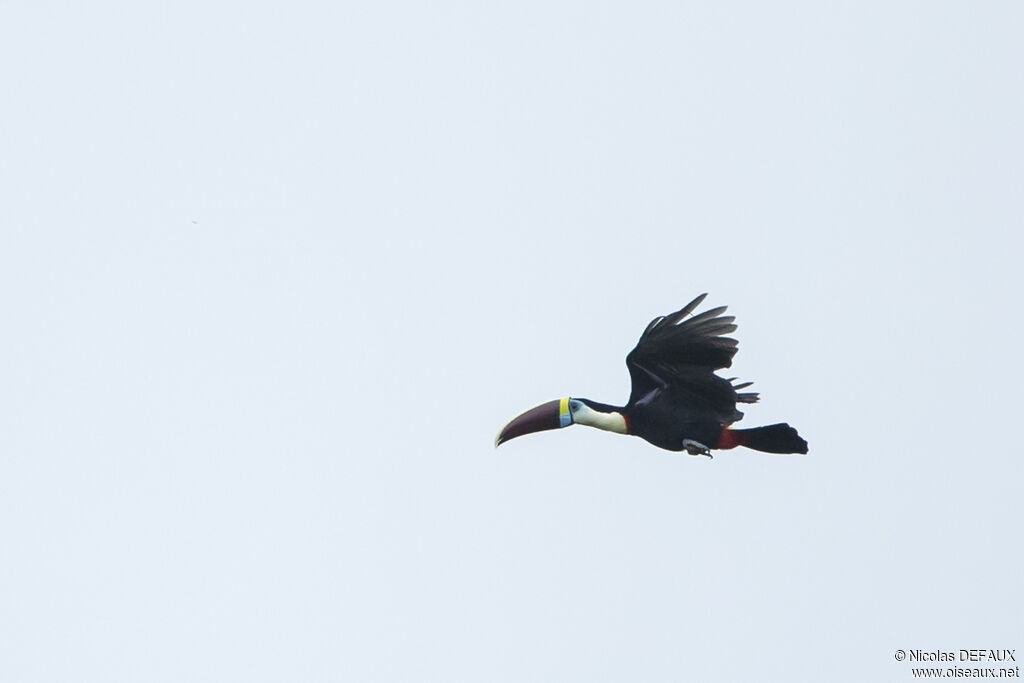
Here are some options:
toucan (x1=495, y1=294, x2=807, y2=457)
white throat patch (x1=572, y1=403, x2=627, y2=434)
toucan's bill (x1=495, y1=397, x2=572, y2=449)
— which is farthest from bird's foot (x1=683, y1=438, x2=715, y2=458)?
toucan's bill (x1=495, y1=397, x2=572, y2=449)

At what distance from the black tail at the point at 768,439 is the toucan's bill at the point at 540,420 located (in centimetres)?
166

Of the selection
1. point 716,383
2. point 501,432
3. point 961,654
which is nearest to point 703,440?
point 716,383

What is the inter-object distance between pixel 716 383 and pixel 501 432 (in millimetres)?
2312

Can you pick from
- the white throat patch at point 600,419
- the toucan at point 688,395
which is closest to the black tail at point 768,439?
the toucan at point 688,395

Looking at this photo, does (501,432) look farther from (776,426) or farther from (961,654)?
(961,654)

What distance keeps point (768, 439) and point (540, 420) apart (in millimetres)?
2378

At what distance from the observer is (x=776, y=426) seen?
16188 mm

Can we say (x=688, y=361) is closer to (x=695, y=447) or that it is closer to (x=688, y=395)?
(x=688, y=395)

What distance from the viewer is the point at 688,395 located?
16.4 m

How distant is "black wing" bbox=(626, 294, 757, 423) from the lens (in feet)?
52.4

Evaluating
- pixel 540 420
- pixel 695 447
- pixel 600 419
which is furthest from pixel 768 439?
pixel 540 420

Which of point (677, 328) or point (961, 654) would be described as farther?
point (961, 654)

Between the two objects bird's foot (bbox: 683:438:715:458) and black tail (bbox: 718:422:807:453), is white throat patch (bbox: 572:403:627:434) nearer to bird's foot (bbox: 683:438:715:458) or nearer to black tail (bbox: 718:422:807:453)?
bird's foot (bbox: 683:438:715:458)

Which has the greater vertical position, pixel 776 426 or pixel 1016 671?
pixel 776 426
